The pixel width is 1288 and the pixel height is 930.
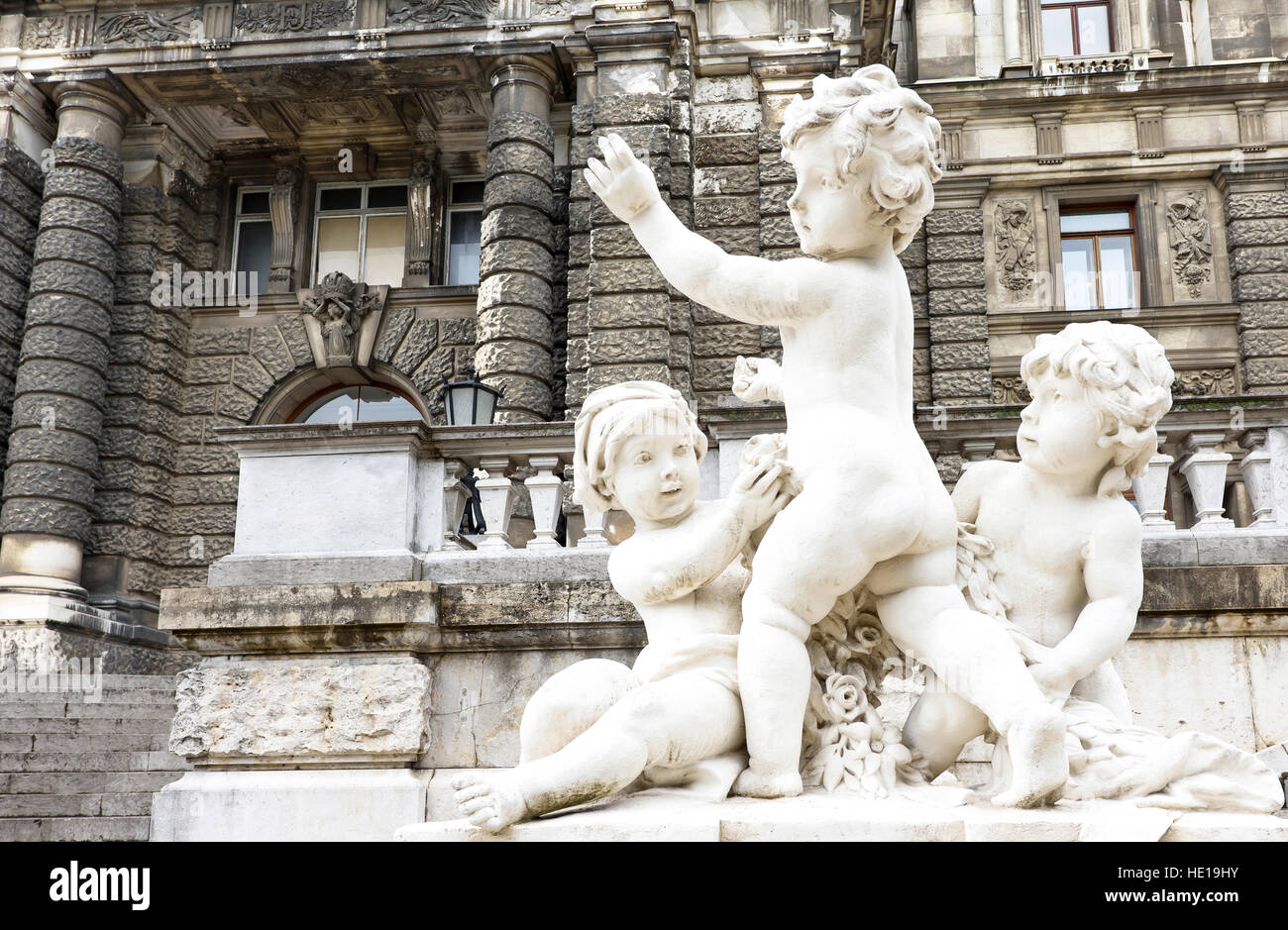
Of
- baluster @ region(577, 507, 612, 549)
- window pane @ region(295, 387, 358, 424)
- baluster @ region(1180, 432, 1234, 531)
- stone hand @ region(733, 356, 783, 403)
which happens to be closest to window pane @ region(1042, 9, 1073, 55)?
window pane @ region(295, 387, 358, 424)

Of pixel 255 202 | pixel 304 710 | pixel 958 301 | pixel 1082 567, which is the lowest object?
pixel 304 710

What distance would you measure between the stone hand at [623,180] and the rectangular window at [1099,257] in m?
12.7

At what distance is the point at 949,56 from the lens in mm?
15148

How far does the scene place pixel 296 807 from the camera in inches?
200

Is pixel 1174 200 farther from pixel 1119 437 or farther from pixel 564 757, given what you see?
pixel 564 757

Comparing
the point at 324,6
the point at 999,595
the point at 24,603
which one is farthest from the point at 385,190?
the point at 999,595

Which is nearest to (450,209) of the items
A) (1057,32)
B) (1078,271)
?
(1078,271)

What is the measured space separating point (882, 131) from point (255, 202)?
1506 cm

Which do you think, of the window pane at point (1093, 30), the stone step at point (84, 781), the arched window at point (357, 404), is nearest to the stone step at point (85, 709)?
the stone step at point (84, 781)

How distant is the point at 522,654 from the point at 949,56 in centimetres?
1232

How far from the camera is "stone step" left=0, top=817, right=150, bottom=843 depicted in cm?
696

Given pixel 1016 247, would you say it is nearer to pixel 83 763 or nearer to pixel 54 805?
pixel 83 763

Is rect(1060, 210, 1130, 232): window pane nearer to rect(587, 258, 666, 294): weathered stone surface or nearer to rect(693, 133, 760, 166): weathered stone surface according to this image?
rect(693, 133, 760, 166): weathered stone surface
